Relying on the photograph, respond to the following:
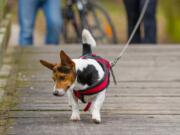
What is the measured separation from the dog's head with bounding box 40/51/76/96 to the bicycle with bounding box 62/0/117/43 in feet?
22.5

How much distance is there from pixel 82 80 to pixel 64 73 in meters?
0.27

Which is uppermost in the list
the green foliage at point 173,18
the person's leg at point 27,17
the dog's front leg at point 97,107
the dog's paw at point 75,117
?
the dog's front leg at point 97,107

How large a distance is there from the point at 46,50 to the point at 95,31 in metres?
3.66

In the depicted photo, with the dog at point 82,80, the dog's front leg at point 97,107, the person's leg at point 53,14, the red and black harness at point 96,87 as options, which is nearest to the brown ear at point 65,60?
the dog at point 82,80

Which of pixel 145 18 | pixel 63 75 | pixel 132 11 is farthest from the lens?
pixel 132 11

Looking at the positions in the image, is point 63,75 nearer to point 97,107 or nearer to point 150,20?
point 97,107

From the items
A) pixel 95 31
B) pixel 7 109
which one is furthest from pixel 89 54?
pixel 95 31

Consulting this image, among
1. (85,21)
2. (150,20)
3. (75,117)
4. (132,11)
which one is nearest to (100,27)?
(85,21)

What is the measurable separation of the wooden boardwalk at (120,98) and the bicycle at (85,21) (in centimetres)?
253

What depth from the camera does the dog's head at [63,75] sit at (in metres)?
6.71

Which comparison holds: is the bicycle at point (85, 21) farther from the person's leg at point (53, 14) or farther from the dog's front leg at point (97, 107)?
the dog's front leg at point (97, 107)

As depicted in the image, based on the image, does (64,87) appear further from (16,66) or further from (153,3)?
(153,3)

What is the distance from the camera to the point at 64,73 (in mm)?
6750

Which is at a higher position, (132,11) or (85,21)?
(132,11)
